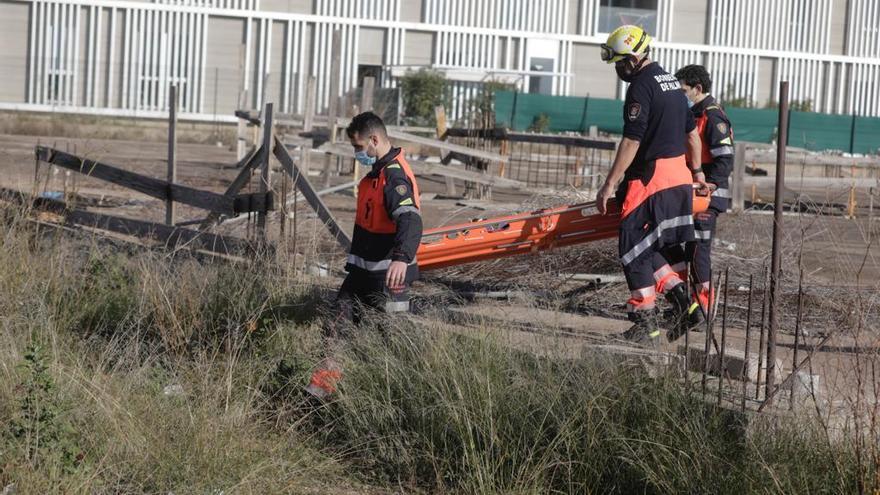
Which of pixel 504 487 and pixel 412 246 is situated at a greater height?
pixel 412 246

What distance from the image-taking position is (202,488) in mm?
5379

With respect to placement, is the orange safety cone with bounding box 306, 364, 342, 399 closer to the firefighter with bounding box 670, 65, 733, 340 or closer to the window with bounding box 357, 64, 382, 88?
the firefighter with bounding box 670, 65, 733, 340

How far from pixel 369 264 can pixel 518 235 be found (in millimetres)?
1113

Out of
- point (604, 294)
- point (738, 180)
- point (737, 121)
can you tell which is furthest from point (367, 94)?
point (737, 121)

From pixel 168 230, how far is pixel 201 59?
110 ft

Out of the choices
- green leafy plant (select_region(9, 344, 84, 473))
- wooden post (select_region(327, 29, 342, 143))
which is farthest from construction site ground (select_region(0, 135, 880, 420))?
wooden post (select_region(327, 29, 342, 143))

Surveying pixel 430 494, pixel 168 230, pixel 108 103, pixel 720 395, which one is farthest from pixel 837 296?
pixel 108 103

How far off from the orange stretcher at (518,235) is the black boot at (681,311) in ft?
1.84

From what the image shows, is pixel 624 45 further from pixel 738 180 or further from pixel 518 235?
pixel 738 180

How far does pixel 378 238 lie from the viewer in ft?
22.4

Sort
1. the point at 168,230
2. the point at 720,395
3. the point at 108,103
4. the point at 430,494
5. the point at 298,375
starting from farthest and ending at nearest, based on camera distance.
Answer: the point at 108,103, the point at 168,230, the point at 298,375, the point at 430,494, the point at 720,395

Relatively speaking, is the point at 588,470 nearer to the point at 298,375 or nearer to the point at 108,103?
the point at 298,375

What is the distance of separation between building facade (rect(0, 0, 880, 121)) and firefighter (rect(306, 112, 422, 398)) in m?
32.6

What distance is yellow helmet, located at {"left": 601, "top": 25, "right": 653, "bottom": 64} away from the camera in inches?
270
